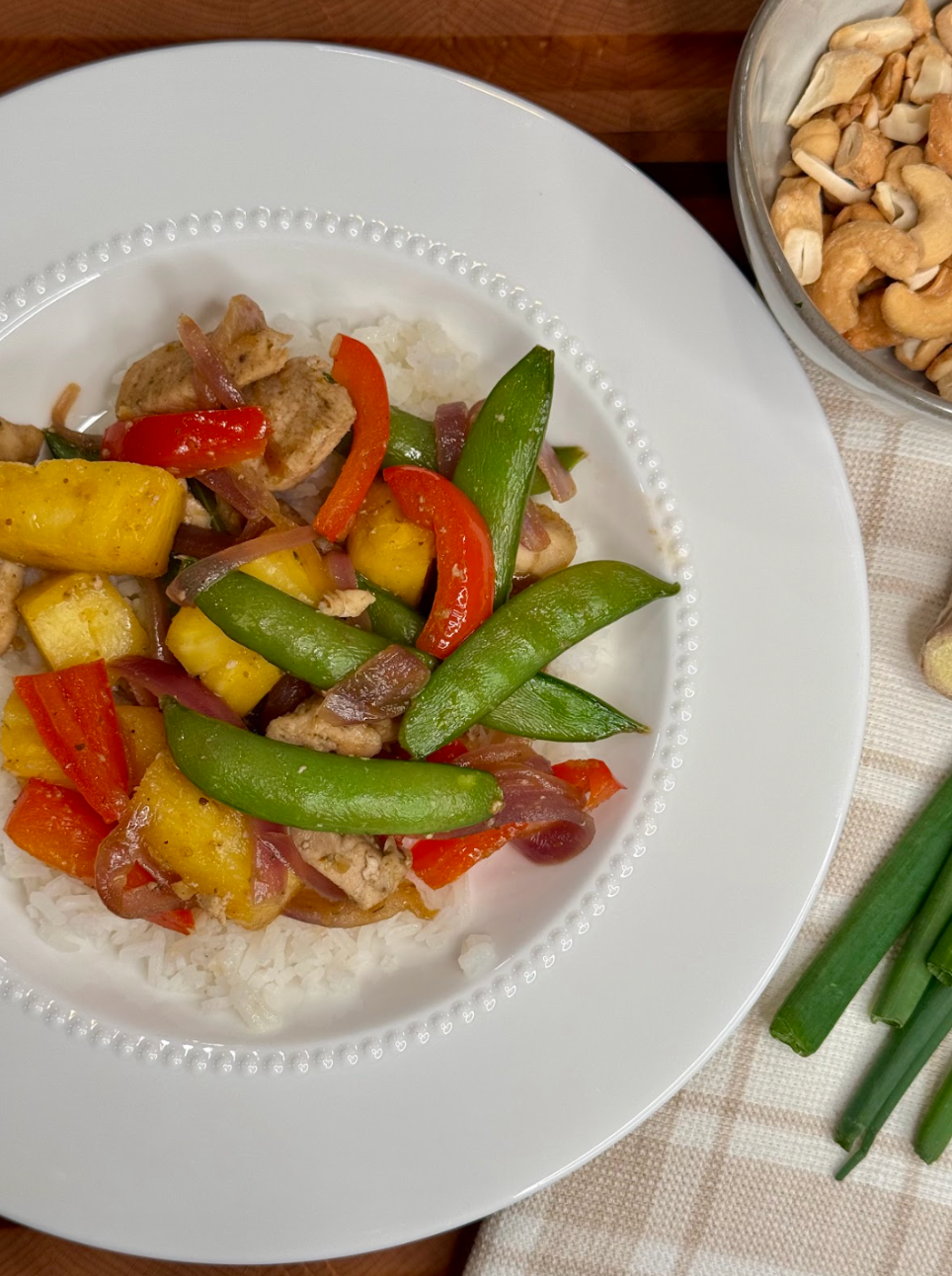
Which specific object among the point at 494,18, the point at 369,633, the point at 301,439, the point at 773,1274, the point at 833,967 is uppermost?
the point at 494,18

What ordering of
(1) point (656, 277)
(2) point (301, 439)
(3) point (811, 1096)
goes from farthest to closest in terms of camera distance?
(3) point (811, 1096) < (1) point (656, 277) < (2) point (301, 439)

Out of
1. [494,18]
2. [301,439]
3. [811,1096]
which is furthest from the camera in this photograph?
[811,1096]

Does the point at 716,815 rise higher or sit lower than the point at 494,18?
lower

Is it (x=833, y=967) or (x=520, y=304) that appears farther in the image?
(x=833, y=967)

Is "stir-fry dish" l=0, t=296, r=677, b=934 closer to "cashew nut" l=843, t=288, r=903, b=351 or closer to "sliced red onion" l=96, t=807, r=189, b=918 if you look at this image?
"sliced red onion" l=96, t=807, r=189, b=918

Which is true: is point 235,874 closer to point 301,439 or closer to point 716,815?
point 301,439

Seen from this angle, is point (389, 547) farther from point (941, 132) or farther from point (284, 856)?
point (941, 132)

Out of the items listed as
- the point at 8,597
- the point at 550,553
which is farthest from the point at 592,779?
the point at 8,597

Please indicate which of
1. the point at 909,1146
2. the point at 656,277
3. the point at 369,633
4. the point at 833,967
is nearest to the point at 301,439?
the point at 369,633
